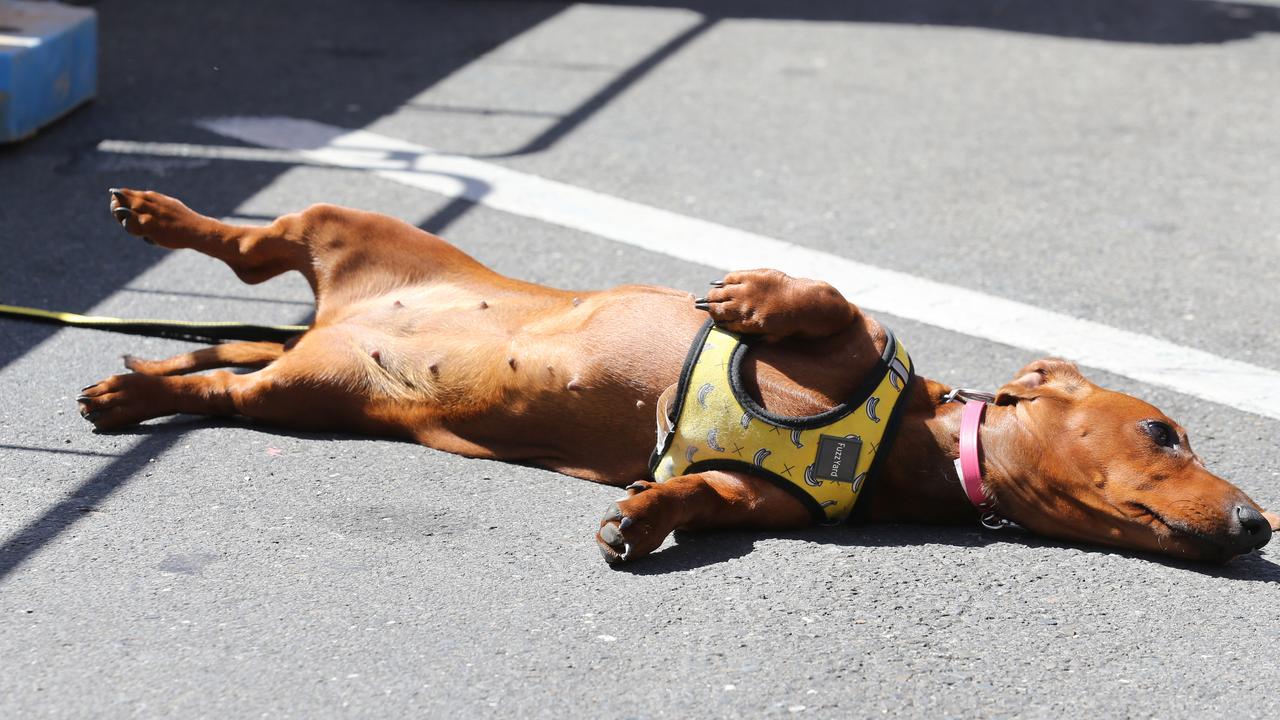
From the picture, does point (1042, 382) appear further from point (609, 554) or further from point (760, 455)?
point (609, 554)

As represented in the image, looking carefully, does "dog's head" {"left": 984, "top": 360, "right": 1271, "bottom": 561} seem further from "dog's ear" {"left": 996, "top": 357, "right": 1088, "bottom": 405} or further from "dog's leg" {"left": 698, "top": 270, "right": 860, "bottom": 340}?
"dog's leg" {"left": 698, "top": 270, "right": 860, "bottom": 340}

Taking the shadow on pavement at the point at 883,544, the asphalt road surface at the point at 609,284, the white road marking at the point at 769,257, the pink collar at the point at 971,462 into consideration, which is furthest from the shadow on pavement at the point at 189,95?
the pink collar at the point at 971,462

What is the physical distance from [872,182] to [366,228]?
11.0 feet

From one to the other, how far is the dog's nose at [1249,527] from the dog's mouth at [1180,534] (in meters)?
0.04

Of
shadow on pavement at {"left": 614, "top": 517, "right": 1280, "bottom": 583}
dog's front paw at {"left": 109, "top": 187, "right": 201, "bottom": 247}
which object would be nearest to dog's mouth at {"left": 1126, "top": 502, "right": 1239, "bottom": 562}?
shadow on pavement at {"left": 614, "top": 517, "right": 1280, "bottom": 583}

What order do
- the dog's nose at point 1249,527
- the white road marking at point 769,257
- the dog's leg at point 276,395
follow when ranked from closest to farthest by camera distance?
the dog's nose at point 1249,527
the dog's leg at point 276,395
the white road marking at point 769,257

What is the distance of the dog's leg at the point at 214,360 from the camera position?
421 centimetres

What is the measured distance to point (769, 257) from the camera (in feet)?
19.1

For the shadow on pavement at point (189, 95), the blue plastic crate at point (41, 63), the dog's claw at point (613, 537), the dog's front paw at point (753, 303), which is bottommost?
the shadow on pavement at point (189, 95)

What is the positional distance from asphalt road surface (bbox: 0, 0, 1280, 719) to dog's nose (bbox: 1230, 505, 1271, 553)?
168 millimetres

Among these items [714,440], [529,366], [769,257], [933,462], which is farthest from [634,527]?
[769,257]

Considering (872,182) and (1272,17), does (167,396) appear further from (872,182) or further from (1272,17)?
(1272,17)

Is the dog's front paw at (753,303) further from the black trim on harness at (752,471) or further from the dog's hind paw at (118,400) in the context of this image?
the dog's hind paw at (118,400)

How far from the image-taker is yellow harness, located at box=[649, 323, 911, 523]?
331cm
